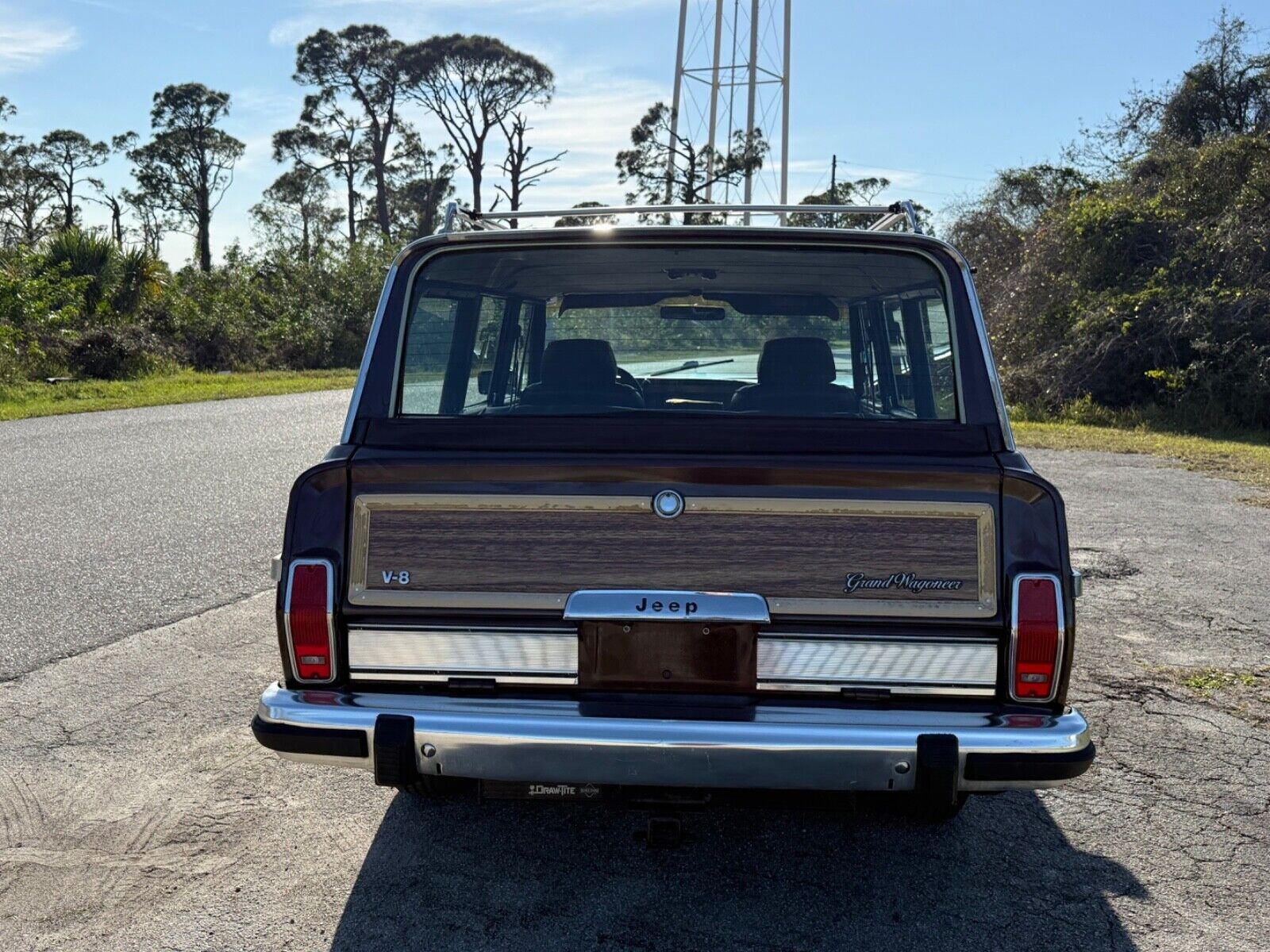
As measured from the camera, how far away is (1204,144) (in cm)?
1712

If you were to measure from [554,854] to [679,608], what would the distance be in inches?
37.5

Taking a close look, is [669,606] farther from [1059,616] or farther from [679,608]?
[1059,616]

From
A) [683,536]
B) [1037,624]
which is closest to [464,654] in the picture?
[683,536]

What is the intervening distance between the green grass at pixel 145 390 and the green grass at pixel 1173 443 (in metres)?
12.4

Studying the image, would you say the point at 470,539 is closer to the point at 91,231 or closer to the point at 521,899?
the point at 521,899

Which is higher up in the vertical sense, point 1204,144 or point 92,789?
point 1204,144

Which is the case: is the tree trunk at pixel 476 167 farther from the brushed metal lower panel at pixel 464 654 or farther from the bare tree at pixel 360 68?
the brushed metal lower panel at pixel 464 654

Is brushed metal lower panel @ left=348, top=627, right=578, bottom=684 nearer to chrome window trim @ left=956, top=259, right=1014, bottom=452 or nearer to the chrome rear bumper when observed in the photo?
the chrome rear bumper

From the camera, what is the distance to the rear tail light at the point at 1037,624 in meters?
2.67

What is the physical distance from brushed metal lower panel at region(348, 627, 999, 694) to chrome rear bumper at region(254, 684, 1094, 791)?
68 mm

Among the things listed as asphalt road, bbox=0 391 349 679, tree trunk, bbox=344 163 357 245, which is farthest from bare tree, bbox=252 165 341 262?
asphalt road, bbox=0 391 349 679

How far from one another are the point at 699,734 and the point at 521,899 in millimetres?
742

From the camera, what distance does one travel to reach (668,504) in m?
2.69

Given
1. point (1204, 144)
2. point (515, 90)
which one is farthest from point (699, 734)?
point (515, 90)
